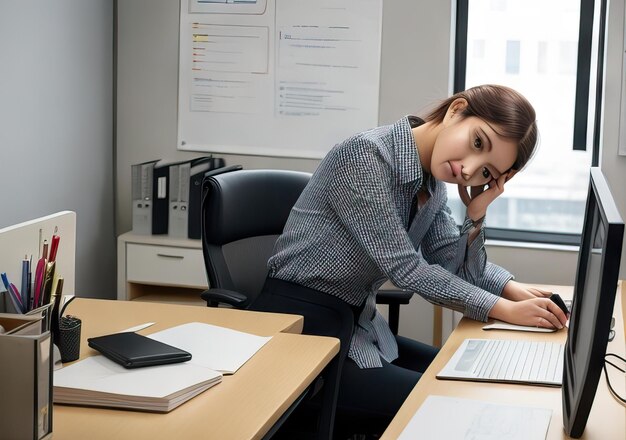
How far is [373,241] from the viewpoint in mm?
2041

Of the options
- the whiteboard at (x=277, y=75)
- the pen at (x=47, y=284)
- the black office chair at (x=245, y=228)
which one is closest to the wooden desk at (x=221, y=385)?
the pen at (x=47, y=284)

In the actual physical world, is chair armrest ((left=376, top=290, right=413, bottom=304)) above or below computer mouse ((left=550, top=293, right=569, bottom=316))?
below

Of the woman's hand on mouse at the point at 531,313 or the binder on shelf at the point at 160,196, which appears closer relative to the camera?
the woman's hand on mouse at the point at 531,313

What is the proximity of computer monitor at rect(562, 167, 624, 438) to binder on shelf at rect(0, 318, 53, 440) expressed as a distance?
0.74 meters

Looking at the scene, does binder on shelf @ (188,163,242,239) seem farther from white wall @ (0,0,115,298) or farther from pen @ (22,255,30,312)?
pen @ (22,255,30,312)

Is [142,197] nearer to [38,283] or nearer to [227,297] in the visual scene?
[227,297]

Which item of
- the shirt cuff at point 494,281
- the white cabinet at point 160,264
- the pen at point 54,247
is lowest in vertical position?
the white cabinet at point 160,264

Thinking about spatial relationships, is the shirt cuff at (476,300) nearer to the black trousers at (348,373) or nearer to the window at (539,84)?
the black trousers at (348,373)

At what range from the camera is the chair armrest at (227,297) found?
2.30m

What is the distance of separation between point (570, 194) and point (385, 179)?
194 cm

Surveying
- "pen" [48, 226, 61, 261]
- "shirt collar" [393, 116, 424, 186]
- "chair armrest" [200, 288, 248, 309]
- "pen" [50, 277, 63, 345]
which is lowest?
"chair armrest" [200, 288, 248, 309]

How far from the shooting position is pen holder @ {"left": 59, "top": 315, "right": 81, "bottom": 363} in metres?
1.59

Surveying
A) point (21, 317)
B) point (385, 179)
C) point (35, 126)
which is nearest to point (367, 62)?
point (35, 126)

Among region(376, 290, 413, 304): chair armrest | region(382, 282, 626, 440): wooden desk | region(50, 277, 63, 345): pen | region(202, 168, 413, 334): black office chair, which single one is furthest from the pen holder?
region(376, 290, 413, 304): chair armrest
